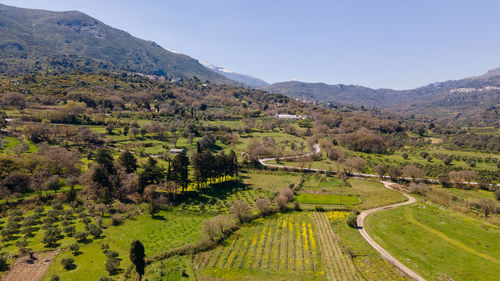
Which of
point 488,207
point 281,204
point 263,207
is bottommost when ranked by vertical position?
point 263,207

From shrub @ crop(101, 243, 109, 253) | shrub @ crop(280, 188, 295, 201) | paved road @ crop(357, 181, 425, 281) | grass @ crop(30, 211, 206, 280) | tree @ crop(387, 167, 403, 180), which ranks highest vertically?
tree @ crop(387, 167, 403, 180)

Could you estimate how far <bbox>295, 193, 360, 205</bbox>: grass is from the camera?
75.0 m

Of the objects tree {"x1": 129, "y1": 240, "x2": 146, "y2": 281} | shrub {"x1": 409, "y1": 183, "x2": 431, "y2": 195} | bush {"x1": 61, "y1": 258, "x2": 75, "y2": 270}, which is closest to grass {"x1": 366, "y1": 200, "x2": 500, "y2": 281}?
shrub {"x1": 409, "y1": 183, "x2": 431, "y2": 195}

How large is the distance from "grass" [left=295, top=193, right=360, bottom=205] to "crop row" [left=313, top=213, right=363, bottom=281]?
13.6 meters

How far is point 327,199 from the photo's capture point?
7712cm

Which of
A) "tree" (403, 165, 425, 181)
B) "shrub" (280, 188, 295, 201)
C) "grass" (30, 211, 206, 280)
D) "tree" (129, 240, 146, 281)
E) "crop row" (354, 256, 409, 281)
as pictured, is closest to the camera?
"tree" (129, 240, 146, 281)

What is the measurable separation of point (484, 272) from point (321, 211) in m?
34.6

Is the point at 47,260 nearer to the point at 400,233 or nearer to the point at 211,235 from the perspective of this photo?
the point at 211,235

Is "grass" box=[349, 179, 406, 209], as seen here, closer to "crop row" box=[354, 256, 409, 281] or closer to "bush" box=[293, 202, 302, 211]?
"bush" box=[293, 202, 302, 211]

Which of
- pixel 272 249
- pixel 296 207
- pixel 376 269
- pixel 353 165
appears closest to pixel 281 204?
pixel 296 207

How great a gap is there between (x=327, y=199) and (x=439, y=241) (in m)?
29.7

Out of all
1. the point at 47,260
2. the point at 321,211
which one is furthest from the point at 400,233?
the point at 47,260

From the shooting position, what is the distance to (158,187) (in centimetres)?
6769

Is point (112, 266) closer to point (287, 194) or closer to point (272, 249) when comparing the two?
point (272, 249)
